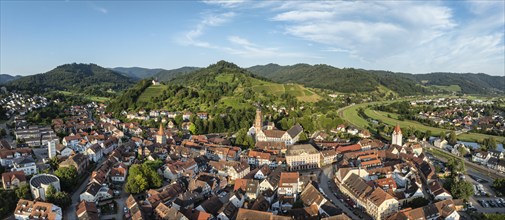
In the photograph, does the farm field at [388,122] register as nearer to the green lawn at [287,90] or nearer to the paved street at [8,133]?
the green lawn at [287,90]

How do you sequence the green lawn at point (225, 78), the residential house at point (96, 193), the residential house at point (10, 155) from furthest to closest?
1. the green lawn at point (225, 78)
2. the residential house at point (10, 155)
3. the residential house at point (96, 193)

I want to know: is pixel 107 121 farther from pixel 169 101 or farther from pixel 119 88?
pixel 119 88

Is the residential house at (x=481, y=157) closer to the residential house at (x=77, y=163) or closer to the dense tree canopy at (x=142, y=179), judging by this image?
the dense tree canopy at (x=142, y=179)

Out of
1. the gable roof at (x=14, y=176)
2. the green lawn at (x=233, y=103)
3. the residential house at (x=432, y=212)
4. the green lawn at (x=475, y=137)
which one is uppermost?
the green lawn at (x=233, y=103)

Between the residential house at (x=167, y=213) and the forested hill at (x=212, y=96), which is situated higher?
the forested hill at (x=212, y=96)

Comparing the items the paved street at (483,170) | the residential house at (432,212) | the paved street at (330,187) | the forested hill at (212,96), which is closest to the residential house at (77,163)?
the paved street at (330,187)

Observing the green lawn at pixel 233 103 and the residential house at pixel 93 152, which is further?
the green lawn at pixel 233 103

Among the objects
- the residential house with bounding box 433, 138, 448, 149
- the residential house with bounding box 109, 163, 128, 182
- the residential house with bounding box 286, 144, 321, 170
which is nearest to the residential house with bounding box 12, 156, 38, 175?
the residential house with bounding box 109, 163, 128, 182

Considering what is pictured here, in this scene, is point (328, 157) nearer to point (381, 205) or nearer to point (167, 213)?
point (381, 205)

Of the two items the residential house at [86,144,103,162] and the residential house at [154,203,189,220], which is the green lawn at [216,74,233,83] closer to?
the residential house at [86,144,103,162]

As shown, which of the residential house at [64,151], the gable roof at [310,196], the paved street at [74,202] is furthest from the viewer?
the residential house at [64,151]
